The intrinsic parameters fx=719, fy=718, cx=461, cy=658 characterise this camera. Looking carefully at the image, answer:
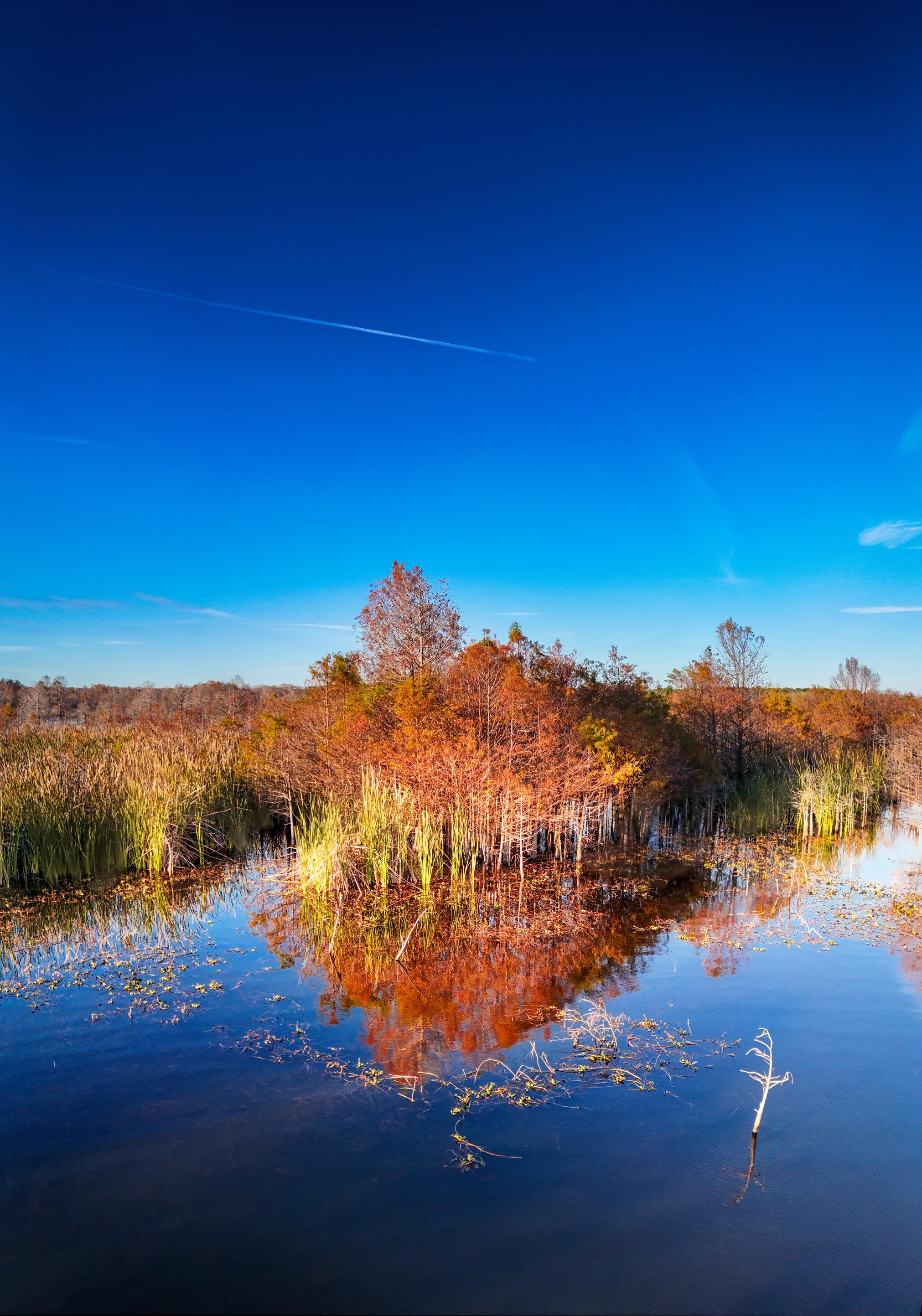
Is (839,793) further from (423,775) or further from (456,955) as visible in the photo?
(456,955)

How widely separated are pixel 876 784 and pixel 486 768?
56.5 ft

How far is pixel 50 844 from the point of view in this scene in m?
13.0

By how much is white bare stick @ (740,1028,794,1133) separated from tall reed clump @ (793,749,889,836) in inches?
513

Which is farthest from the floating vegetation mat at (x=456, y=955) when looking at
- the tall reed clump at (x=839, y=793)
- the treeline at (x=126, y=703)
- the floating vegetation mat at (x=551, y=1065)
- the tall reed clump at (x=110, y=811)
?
the treeline at (x=126, y=703)

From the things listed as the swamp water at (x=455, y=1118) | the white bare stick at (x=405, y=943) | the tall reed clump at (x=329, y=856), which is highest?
the tall reed clump at (x=329, y=856)

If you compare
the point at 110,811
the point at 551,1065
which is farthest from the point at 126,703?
the point at 551,1065

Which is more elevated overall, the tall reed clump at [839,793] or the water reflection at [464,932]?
the tall reed clump at [839,793]

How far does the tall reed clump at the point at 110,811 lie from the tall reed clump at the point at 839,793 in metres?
14.9

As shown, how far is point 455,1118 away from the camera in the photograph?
569 centimetres

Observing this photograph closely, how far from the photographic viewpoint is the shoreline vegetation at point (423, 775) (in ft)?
44.0

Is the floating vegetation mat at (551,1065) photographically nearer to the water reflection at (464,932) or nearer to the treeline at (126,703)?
the water reflection at (464,932)

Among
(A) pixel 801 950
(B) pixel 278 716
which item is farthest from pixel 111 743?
(A) pixel 801 950

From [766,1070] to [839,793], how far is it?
14975mm

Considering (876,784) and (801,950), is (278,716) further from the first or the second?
(876,784)
